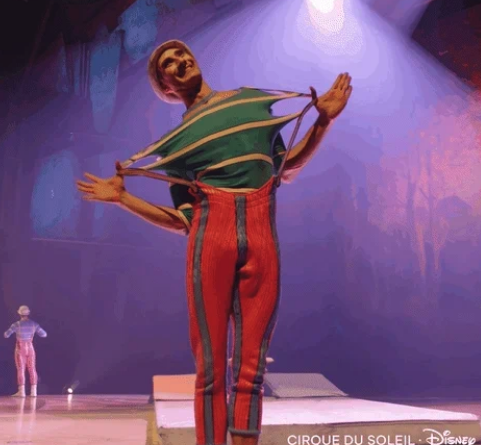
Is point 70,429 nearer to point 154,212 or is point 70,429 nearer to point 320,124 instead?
point 154,212

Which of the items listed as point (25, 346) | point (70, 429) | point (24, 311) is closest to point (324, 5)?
point (24, 311)

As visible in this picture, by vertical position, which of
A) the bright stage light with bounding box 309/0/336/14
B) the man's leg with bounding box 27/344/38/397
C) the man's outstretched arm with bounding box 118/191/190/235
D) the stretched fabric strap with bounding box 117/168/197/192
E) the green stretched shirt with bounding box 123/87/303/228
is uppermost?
the bright stage light with bounding box 309/0/336/14

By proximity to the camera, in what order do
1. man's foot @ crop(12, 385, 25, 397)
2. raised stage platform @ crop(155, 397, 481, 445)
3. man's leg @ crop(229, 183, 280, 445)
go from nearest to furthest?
man's leg @ crop(229, 183, 280, 445), raised stage platform @ crop(155, 397, 481, 445), man's foot @ crop(12, 385, 25, 397)

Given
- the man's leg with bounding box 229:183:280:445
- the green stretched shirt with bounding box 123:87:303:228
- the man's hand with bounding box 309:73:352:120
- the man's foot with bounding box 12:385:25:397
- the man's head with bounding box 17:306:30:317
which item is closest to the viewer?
the man's leg with bounding box 229:183:280:445

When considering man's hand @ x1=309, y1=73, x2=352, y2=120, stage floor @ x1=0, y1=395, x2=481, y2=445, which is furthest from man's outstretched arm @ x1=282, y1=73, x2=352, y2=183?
stage floor @ x1=0, y1=395, x2=481, y2=445

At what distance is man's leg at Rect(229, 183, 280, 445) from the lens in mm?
1580

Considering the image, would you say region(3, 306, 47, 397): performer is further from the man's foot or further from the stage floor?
the stage floor

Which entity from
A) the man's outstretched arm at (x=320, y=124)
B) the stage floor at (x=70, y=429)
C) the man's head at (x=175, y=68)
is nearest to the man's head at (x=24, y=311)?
the stage floor at (x=70, y=429)

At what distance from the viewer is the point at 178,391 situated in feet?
14.1

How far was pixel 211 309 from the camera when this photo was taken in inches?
64.1

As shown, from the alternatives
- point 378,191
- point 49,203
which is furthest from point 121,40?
point 378,191

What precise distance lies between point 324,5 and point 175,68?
7997 mm

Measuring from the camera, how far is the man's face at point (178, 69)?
1.87 meters

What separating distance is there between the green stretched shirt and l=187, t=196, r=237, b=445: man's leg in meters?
0.10
